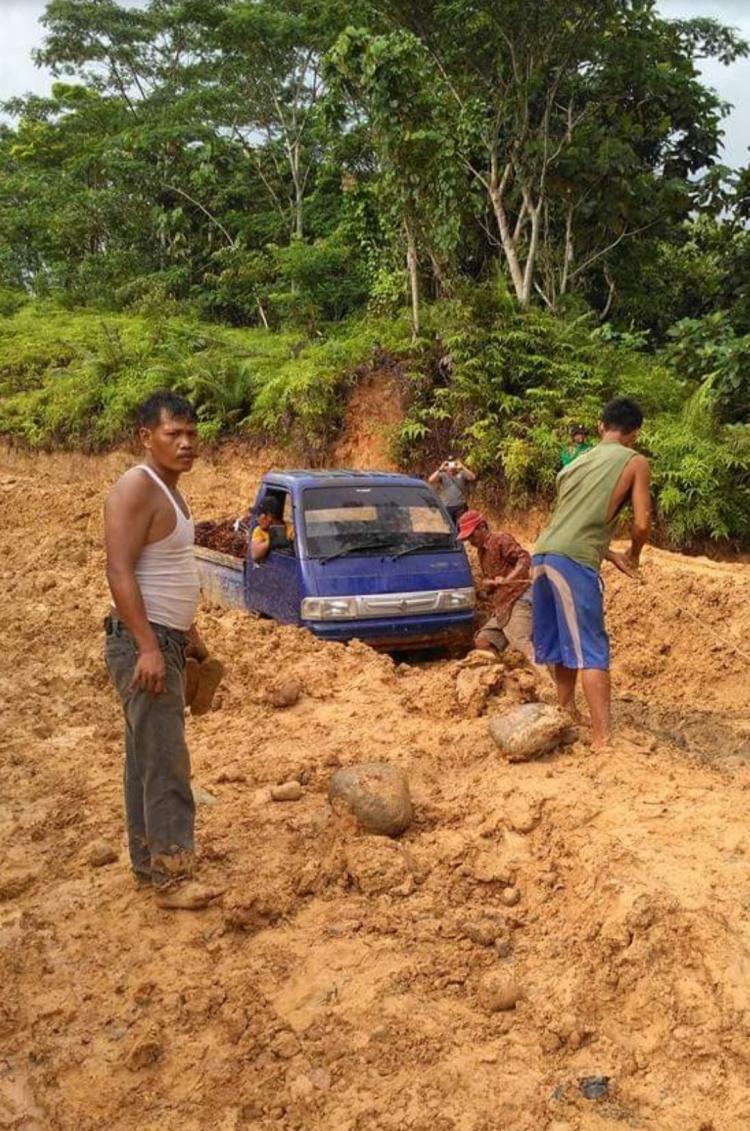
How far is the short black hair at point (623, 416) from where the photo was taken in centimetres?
486

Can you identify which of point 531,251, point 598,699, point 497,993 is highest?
point 531,251

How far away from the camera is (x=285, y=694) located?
20.7 ft

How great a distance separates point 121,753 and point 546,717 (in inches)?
106

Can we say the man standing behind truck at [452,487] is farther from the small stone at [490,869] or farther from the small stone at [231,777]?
the small stone at [490,869]

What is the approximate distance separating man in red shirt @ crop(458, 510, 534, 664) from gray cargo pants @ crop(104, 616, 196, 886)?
4.25 meters

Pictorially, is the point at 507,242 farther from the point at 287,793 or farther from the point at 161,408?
the point at 161,408

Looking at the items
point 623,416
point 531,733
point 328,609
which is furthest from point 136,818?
point 328,609

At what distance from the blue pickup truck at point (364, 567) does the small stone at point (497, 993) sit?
4.35 meters

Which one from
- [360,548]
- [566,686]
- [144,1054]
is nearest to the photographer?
[144,1054]

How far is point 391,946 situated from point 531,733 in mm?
1547

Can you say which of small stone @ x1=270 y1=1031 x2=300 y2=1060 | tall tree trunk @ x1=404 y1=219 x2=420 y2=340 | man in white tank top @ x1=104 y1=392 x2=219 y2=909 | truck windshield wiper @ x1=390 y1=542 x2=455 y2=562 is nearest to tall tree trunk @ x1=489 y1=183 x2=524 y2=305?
tall tree trunk @ x1=404 y1=219 x2=420 y2=340

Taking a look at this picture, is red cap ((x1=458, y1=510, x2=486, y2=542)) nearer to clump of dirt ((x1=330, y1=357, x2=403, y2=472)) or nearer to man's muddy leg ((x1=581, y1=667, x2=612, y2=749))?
man's muddy leg ((x1=581, y1=667, x2=612, y2=749))

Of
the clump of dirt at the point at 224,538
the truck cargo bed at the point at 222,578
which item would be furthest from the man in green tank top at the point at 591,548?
the clump of dirt at the point at 224,538

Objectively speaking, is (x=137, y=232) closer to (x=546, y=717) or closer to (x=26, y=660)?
(x=26, y=660)
